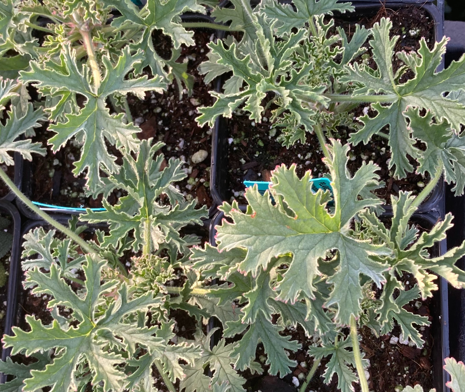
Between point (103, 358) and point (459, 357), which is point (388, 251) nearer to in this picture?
point (103, 358)

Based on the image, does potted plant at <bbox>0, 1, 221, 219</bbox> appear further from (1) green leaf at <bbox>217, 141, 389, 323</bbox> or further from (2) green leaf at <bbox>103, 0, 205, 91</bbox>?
(1) green leaf at <bbox>217, 141, 389, 323</bbox>

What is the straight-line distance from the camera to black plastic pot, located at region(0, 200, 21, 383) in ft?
7.97

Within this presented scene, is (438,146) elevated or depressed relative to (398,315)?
elevated

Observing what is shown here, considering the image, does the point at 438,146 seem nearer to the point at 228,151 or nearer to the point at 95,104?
the point at 228,151

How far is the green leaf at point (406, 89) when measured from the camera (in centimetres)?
167

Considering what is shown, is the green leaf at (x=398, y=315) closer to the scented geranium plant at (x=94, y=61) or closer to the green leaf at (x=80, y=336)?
the green leaf at (x=80, y=336)

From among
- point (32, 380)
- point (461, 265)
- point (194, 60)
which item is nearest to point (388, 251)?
point (32, 380)

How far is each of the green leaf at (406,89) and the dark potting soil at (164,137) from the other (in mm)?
1017

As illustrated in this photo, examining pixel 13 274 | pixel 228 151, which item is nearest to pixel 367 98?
pixel 228 151

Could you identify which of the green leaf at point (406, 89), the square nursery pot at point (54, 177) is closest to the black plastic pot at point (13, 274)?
the square nursery pot at point (54, 177)

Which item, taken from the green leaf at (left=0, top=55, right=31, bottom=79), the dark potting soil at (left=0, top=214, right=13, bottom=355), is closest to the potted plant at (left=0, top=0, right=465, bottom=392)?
the green leaf at (left=0, top=55, right=31, bottom=79)

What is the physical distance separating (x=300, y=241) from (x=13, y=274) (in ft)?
5.53

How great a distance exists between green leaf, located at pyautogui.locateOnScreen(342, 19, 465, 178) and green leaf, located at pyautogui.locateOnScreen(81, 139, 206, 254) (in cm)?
77

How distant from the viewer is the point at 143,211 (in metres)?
1.84
